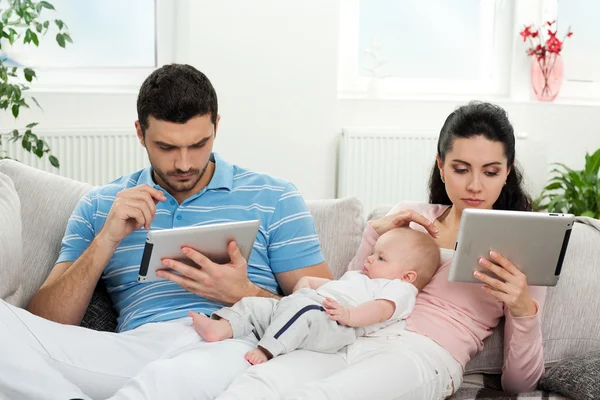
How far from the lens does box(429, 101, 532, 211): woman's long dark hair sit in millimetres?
2170

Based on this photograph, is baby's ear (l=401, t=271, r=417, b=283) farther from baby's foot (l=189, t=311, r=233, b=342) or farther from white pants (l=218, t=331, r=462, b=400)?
baby's foot (l=189, t=311, r=233, b=342)

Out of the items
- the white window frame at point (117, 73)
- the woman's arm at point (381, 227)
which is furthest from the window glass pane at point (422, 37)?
the woman's arm at point (381, 227)

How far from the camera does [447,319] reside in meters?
2.06

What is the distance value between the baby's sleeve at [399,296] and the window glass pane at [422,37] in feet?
9.81

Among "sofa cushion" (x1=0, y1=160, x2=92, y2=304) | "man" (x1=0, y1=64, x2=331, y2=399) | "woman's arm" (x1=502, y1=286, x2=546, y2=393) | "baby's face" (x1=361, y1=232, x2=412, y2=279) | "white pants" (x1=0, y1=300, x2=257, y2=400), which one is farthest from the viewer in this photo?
"sofa cushion" (x1=0, y1=160, x2=92, y2=304)

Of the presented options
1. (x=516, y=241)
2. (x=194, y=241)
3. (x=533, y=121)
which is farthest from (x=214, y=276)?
(x=533, y=121)

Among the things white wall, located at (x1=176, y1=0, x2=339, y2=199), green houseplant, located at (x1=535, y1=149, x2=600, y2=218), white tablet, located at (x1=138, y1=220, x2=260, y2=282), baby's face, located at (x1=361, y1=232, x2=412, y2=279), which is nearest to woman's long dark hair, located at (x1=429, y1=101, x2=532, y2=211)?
baby's face, located at (x1=361, y1=232, x2=412, y2=279)

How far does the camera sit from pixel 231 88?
4.34 m

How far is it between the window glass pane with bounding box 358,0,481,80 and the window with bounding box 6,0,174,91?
117cm

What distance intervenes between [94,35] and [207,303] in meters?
2.73

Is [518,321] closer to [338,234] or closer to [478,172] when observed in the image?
[478,172]

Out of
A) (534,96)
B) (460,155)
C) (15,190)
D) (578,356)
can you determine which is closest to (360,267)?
(460,155)

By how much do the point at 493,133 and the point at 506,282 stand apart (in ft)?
1.43

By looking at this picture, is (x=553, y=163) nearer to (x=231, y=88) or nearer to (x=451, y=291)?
(x=231, y=88)
